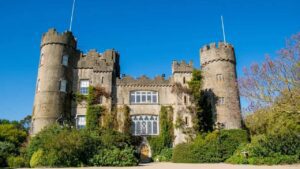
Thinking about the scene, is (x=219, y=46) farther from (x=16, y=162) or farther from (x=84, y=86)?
(x=16, y=162)

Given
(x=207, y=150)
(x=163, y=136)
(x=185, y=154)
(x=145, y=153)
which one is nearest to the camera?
(x=207, y=150)

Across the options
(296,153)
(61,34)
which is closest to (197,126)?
(296,153)

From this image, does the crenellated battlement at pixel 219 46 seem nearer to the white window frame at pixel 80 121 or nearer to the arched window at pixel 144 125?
the arched window at pixel 144 125

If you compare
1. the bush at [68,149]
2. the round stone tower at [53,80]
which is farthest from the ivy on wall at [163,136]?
the round stone tower at [53,80]

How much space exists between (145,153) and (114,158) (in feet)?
32.1

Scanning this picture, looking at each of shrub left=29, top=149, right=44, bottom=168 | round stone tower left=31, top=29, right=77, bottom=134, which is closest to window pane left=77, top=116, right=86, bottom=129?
round stone tower left=31, top=29, right=77, bottom=134

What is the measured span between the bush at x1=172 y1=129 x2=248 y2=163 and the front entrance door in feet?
14.0

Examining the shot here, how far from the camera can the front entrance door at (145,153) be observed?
30956 mm

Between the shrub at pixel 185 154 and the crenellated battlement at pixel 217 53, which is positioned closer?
the shrub at pixel 185 154

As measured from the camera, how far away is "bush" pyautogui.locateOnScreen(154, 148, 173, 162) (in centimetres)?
2983

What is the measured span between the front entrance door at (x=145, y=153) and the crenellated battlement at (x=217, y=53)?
41.1 ft

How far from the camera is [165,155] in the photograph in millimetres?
30078

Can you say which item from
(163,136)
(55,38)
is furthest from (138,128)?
(55,38)

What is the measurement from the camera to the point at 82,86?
33.7 m
